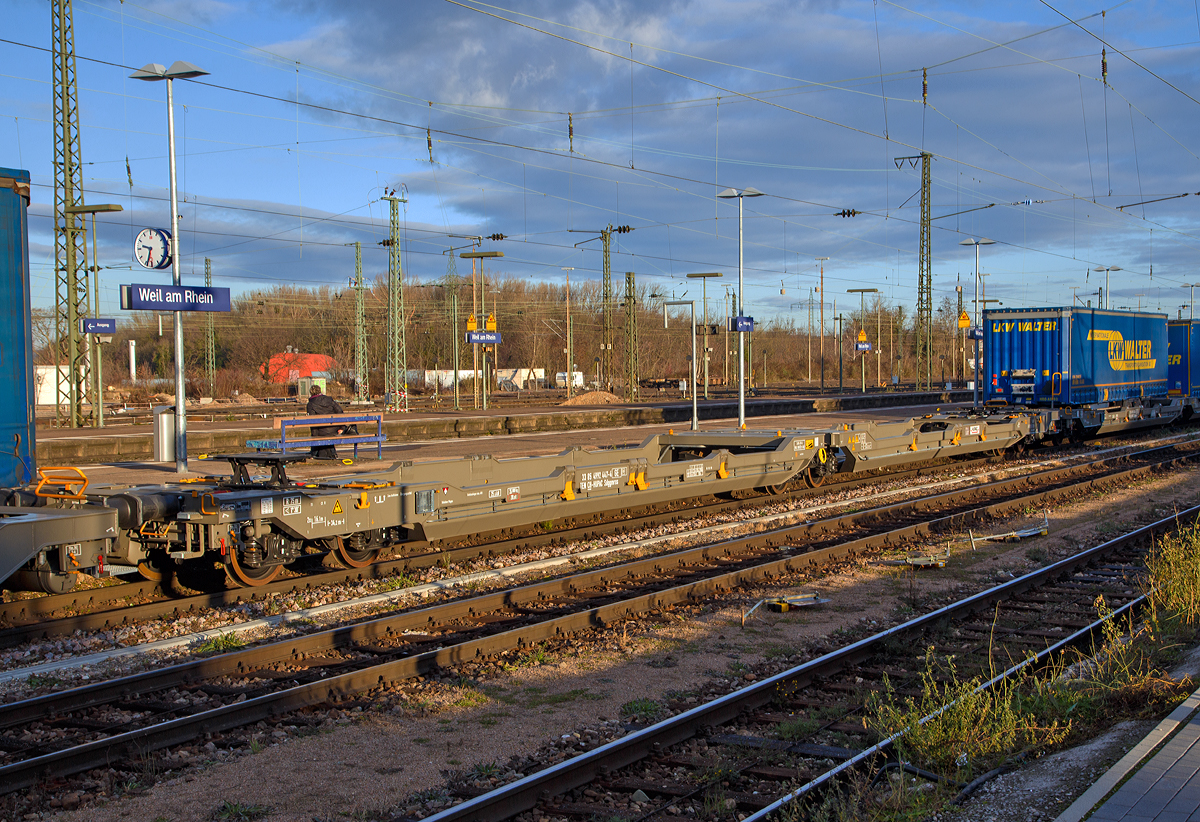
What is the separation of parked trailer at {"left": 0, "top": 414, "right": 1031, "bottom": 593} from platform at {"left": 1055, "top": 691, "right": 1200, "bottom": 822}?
7196 millimetres

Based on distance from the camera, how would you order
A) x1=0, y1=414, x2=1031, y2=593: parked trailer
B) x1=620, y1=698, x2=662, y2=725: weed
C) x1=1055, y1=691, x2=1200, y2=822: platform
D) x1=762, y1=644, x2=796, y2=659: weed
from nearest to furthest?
x1=1055, y1=691, x2=1200, y2=822: platform
x1=620, y1=698, x2=662, y2=725: weed
x1=762, y1=644, x2=796, y2=659: weed
x1=0, y1=414, x2=1031, y2=593: parked trailer

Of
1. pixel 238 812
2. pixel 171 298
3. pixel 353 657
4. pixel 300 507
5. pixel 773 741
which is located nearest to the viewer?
pixel 238 812

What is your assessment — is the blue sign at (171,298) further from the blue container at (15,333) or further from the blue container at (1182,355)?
the blue container at (1182,355)

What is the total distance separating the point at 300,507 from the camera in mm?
9141

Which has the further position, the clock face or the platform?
the clock face

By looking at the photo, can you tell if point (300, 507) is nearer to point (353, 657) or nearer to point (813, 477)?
point (353, 657)

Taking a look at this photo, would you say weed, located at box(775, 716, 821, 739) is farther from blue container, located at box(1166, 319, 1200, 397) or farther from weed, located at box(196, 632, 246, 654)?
blue container, located at box(1166, 319, 1200, 397)

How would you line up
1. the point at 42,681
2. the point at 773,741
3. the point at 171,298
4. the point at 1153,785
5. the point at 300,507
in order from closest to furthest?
the point at 1153,785, the point at 773,741, the point at 42,681, the point at 300,507, the point at 171,298

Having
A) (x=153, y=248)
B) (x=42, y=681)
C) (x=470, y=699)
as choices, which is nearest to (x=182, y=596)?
(x=42, y=681)

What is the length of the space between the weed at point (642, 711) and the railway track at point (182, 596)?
4849mm

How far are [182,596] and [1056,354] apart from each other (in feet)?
72.4

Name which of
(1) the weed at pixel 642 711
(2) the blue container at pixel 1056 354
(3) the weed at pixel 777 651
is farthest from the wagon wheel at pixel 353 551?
(2) the blue container at pixel 1056 354

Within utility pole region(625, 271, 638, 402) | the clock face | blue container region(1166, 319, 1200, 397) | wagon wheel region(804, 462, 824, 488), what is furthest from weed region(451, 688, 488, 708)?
utility pole region(625, 271, 638, 402)

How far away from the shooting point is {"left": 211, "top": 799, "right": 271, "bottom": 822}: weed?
462 centimetres
